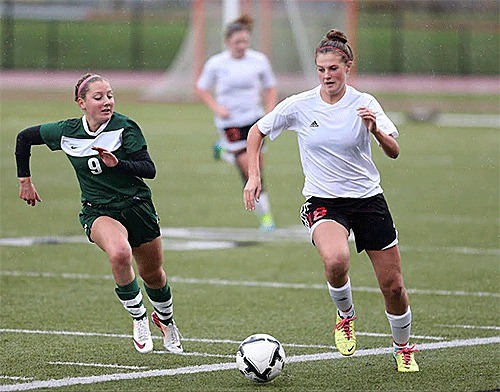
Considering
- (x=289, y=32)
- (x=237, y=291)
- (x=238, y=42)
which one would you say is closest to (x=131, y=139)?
(x=237, y=291)

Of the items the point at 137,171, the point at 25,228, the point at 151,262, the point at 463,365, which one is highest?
the point at 137,171

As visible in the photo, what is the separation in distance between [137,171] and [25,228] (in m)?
6.58

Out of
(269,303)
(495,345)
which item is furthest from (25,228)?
(495,345)

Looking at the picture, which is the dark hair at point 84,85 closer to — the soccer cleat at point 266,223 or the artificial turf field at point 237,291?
the artificial turf field at point 237,291

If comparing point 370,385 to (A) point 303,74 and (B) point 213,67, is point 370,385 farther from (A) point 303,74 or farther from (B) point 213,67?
(A) point 303,74

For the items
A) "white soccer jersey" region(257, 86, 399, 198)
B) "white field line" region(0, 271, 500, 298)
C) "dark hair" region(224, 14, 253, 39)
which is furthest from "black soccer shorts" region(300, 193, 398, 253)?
"dark hair" region(224, 14, 253, 39)

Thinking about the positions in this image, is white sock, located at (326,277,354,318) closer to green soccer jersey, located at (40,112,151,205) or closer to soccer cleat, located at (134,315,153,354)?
soccer cleat, located at (134,315,153,354)

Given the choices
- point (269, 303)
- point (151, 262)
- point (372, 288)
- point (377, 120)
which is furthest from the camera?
point (372, 288)

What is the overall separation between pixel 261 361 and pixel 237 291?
3270 mm

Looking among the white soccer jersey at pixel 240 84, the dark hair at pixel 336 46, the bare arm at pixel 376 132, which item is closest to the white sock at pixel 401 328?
the bare arm at pixel 376 132

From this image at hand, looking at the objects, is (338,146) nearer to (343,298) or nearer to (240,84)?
(343,298)

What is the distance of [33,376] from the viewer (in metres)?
6.90

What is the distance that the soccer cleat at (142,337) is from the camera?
7402 mm

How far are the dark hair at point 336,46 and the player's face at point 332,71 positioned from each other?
3cm
